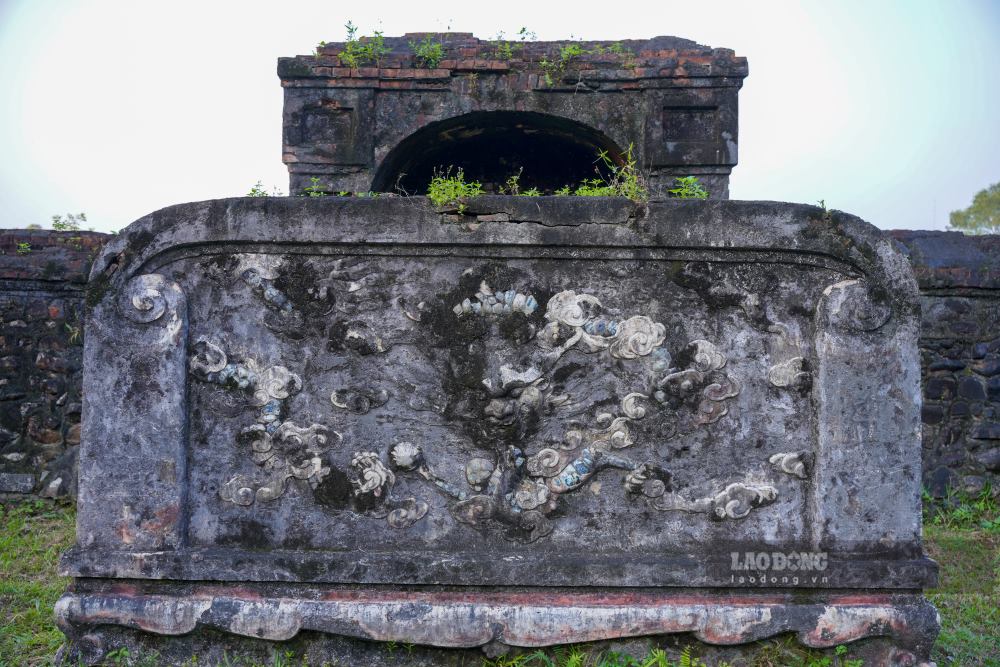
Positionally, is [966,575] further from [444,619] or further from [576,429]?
[444,619]

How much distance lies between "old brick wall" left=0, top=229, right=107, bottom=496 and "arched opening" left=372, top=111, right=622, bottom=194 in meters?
2.47

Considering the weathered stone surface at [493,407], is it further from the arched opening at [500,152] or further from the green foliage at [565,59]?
the green foliage at [565,59]

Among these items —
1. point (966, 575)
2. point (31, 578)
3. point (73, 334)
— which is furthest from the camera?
point (73, 334)

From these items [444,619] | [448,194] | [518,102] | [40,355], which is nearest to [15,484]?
[40,355]

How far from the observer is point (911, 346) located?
2885 mm

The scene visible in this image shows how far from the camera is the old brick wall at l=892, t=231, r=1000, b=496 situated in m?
5.40

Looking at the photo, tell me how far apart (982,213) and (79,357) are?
2196 cm

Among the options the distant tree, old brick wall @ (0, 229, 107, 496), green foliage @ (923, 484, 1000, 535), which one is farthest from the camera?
the distant tree

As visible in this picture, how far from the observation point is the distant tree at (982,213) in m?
20.2

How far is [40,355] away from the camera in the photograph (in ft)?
18.3

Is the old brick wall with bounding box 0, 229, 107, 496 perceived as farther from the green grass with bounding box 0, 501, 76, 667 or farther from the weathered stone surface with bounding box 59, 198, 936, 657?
the weathered stone surface with bounding box 59, 198, 936, 657

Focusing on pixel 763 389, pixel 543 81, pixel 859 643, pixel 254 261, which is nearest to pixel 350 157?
pixel 543 81

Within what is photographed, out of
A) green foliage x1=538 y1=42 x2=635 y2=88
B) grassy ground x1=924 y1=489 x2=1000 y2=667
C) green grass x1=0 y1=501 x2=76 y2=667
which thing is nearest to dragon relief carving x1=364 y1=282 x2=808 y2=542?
grassy ground x1=924 y1=489 x2=1000 y2=667

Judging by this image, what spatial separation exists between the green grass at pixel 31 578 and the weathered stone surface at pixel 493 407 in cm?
49
